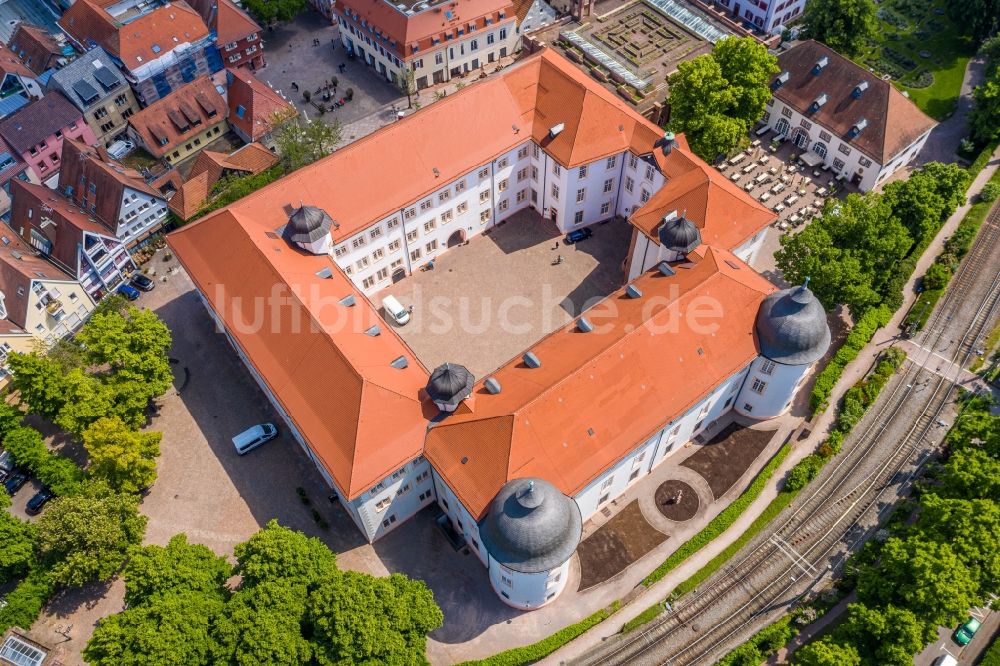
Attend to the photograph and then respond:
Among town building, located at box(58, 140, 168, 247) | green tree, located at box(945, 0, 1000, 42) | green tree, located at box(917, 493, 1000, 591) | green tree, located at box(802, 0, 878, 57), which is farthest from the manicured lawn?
town building, located at box(58, 140, 168, 247)

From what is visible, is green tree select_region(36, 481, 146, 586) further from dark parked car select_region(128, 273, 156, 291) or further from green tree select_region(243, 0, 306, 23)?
green tree select_region(243, 0, 306, 23)

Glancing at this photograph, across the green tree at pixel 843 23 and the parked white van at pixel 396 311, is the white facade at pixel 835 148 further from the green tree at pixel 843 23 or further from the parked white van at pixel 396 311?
the parked white van at pixel 396 311

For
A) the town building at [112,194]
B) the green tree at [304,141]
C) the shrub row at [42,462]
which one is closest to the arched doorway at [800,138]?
the green tree at [304,141]

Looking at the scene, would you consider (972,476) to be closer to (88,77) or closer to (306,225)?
(306,225)

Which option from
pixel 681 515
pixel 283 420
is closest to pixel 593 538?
pixel 681 515

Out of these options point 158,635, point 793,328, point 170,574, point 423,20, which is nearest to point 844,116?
point 793,328

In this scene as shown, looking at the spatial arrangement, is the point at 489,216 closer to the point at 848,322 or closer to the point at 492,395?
the point at 492,395
